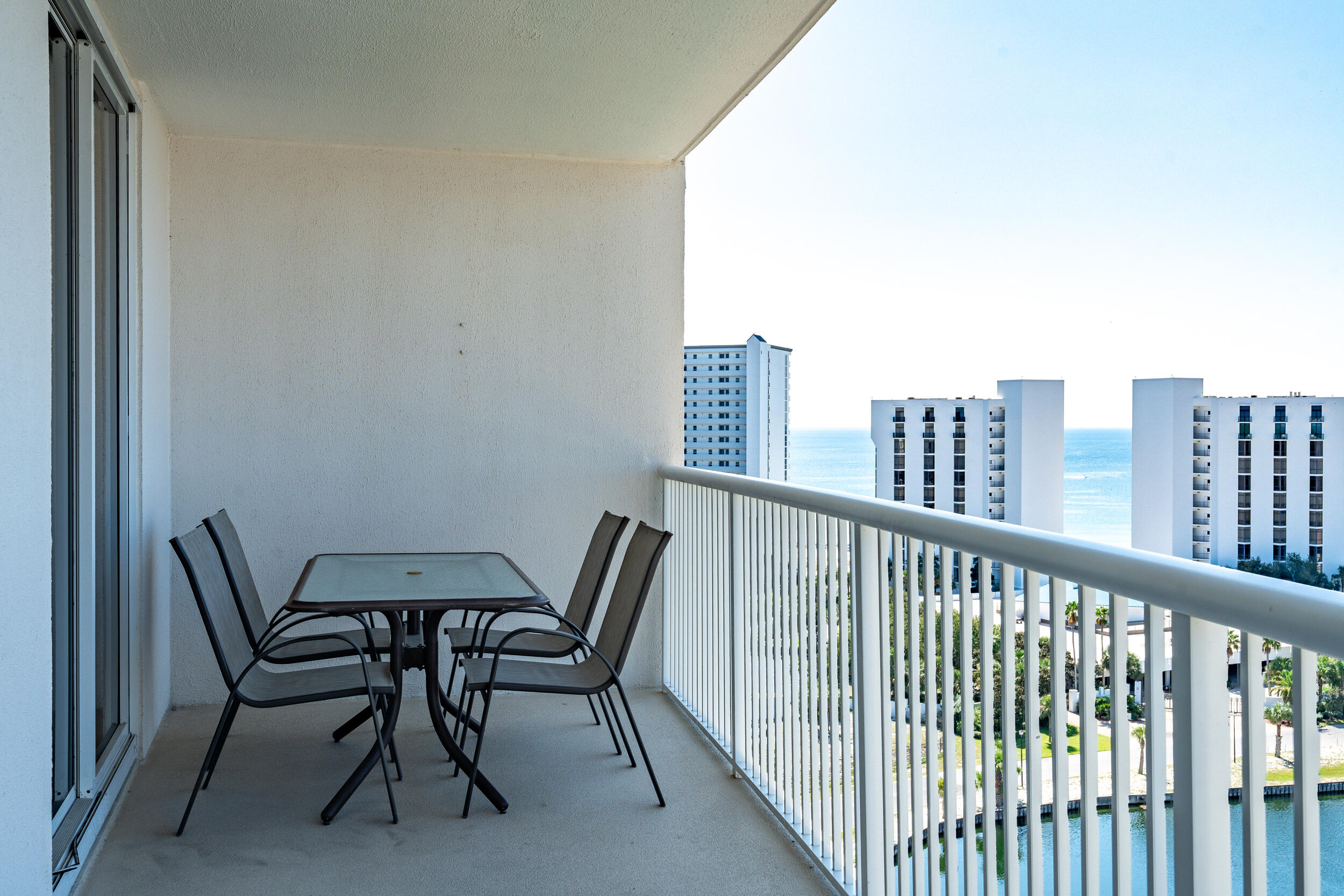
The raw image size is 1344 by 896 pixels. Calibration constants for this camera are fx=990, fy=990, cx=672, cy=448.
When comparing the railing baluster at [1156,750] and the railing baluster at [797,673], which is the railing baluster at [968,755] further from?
the railing baluster at [797,673]

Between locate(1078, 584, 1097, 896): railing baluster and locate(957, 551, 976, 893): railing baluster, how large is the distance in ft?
1.31

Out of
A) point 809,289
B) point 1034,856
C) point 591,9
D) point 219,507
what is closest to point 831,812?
point 1034,856

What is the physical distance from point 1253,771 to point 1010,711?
58 cm

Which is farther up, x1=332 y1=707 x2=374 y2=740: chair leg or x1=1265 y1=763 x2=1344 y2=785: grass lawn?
x1=1265 y1=763 x2=1344 y2=785: grass lawn

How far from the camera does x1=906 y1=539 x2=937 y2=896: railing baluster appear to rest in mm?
2143

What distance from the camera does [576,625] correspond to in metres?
4.00

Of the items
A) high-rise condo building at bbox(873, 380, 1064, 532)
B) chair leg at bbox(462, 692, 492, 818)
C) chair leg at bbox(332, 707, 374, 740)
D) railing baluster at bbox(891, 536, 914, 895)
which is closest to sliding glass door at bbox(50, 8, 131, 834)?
chair leg at bbox(332, 707, 374, 740)

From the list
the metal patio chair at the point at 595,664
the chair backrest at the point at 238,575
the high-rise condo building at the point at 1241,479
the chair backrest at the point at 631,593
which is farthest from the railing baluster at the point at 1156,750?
the high-rise condo building at the point at 1241,479

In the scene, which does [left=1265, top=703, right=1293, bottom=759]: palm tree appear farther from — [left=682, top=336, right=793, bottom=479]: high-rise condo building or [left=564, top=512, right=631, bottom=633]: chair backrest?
[left=682, top=336, right=793, bottom=479]: high-rise condo building

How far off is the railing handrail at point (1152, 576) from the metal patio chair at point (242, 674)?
183 cm

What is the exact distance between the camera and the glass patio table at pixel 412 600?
10.6ft

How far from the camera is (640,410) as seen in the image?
5164mm

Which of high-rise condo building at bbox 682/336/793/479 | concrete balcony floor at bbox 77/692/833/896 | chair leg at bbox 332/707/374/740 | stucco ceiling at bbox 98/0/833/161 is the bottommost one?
concrete balcony floor at bbox 77/692/833/896

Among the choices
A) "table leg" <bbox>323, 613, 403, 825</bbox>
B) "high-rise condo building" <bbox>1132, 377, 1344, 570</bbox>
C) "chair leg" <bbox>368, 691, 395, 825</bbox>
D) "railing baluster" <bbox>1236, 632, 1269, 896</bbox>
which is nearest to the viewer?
"railing baluster" <bbox>1236, 632, 1269, 896</bbox>
